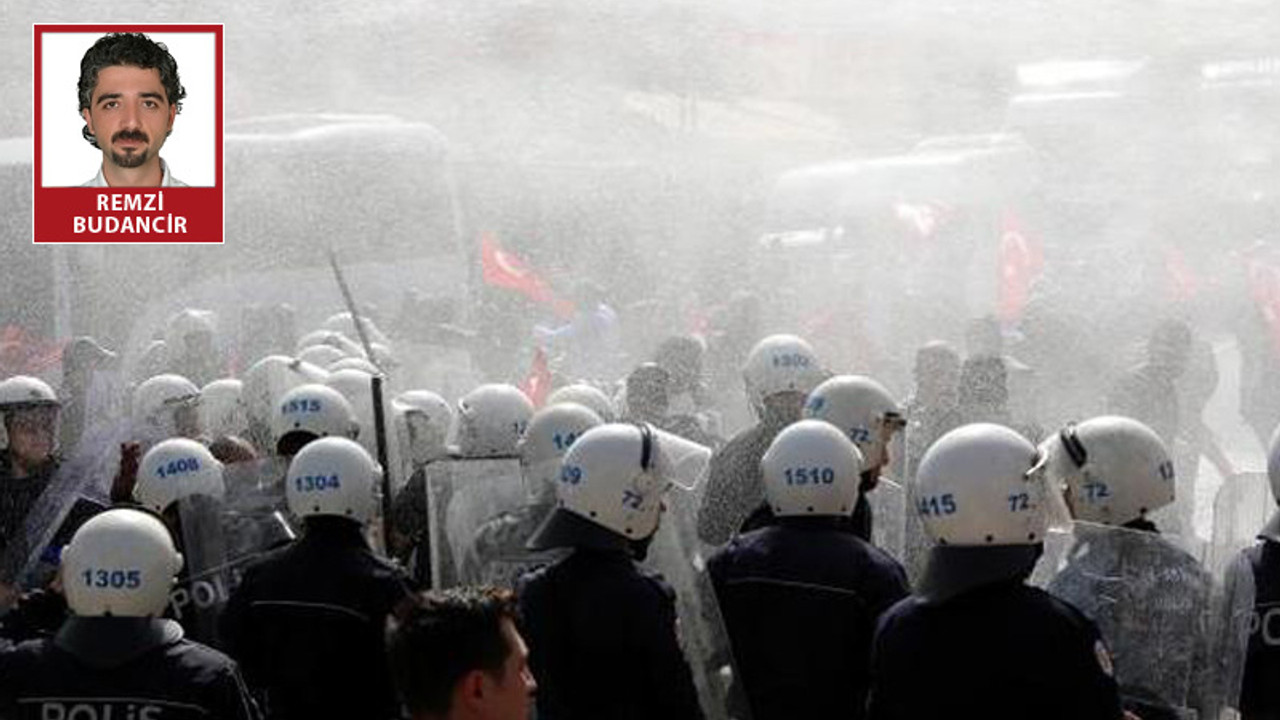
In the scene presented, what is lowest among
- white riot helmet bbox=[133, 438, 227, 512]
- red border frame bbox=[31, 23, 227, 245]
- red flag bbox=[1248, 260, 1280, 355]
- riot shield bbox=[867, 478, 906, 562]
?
riot shield bbox=[867, 478, 906, 562]

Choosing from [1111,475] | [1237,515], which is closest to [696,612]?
[1111,475]

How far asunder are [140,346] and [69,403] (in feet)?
16.5

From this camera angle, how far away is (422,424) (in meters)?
9.38

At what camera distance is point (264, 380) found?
10.3m

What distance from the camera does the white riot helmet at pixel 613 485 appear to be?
6074mm

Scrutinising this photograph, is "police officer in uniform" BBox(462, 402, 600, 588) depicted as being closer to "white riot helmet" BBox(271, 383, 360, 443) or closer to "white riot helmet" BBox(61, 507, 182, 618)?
"white riot helmet" BBox(61, 507, 182, 618)

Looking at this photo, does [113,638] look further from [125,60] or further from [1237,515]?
[125,60]

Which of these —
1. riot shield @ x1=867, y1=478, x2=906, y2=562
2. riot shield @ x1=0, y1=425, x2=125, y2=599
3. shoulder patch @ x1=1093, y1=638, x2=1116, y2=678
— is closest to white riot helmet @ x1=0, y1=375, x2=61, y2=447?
riot shield @ x1=0, y1=425, x2=125, y2=599

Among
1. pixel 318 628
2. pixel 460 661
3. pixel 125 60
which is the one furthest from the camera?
pixel 125 60

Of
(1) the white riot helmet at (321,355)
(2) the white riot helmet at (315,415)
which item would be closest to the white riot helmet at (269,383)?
(1) the white riot helmet at (321,355)

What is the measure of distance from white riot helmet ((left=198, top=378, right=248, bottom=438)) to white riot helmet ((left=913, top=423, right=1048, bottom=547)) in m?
5.04

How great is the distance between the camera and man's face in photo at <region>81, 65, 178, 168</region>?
55.5 ft

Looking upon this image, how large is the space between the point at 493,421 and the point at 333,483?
5.61 ft

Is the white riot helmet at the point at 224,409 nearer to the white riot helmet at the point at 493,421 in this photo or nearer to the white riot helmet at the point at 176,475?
the white riot helmet at the point at 493,421
